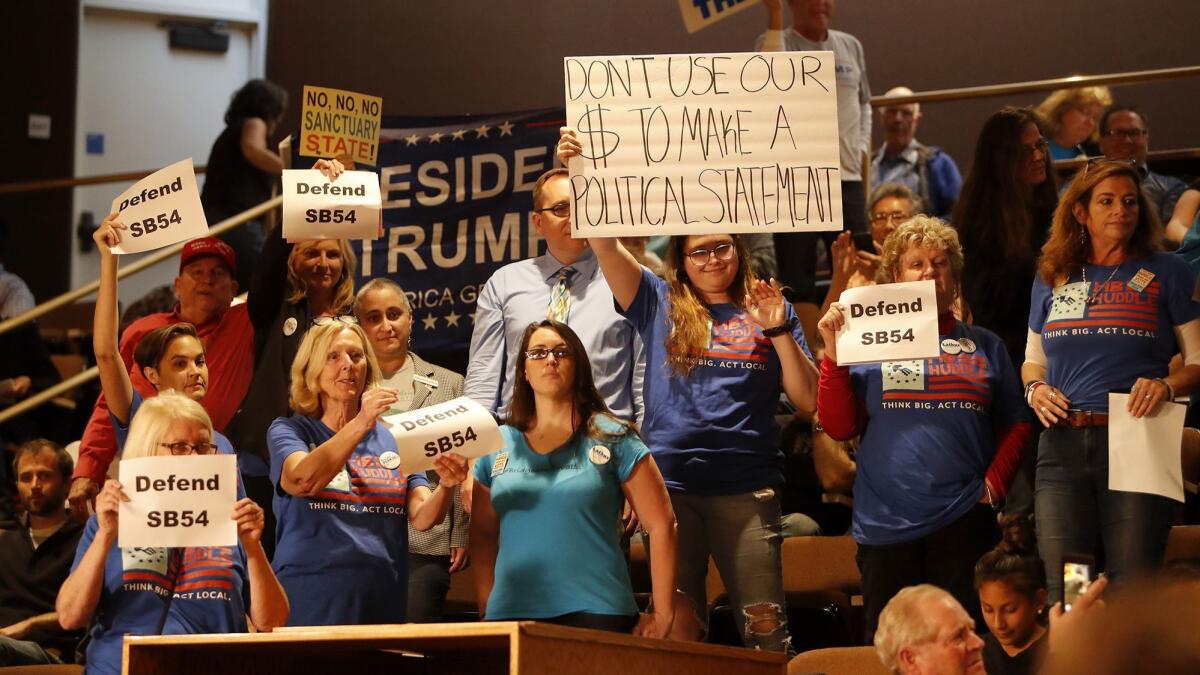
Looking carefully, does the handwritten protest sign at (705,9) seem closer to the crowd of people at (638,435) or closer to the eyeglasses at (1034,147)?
the eyeglasses at (1034,147)

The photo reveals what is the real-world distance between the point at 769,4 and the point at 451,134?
1.54 m

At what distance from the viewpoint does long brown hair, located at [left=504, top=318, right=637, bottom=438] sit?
388 centimetres

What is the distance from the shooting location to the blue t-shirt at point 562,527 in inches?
145

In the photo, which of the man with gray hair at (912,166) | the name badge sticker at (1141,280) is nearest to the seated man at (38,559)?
the name badge sticker at (1141,280)

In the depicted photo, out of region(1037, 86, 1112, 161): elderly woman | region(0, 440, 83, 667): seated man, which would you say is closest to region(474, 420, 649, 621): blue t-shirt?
region(0, 440, 83, 667): seated man

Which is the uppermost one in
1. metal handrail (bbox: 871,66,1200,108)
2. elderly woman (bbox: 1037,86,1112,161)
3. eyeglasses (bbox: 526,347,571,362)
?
metal handrail (bbox: 871,66,1200,108)

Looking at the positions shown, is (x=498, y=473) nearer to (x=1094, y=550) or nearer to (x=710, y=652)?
(x=710, y=652)

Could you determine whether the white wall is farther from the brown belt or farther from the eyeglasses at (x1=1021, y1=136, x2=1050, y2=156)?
the brown belt

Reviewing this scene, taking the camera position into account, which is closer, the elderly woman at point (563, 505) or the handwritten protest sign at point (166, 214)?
the elderly woman at point (563, 505)

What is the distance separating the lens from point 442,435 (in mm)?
3686

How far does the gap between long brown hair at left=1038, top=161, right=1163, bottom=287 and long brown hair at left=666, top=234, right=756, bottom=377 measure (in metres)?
0.88

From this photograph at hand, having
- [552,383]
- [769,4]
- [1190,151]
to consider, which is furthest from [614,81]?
[1190,151]

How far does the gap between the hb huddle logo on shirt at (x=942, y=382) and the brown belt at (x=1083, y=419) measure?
226 mm

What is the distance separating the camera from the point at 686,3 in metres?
6.12
